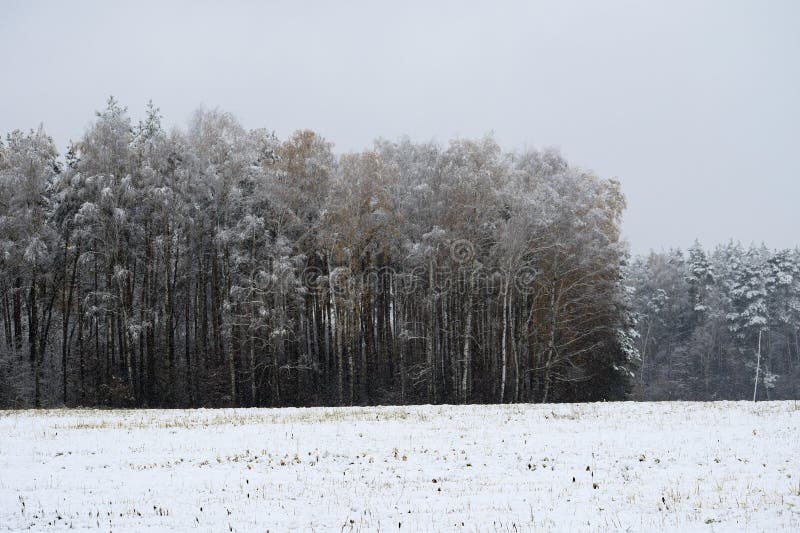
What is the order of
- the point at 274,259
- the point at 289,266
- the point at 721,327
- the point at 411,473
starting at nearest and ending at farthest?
1. the point at 411,473
2. the point at 289,266
3. the point at 274,259
4. the point at 721,327

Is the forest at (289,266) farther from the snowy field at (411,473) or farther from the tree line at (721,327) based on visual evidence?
the tree line at (721,327)

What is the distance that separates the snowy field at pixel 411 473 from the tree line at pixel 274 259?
17.2 metres

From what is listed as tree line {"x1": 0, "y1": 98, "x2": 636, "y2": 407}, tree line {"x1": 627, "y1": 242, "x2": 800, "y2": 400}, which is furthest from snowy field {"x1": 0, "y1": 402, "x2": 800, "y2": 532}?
tree line {"x1": 627, "y1": 242, "x2": 800, "y2": 400}

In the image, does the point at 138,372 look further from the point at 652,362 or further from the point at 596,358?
the point at 652,362

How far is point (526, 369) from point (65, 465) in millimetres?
31923

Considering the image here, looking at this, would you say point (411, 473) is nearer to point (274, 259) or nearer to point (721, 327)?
point (274, 259)

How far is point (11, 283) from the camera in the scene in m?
41.8

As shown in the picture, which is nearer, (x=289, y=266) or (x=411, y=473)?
(x=411, y=473)

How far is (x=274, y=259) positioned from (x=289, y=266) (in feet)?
4.25

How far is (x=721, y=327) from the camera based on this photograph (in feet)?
261

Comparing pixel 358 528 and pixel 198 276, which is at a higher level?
pixel 198 276

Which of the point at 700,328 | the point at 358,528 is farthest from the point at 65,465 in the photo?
the point at 700,328

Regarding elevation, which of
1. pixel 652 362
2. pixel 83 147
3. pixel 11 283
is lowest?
pixel 652 362

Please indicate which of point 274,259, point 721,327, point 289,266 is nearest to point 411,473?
point 289,266
